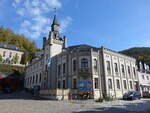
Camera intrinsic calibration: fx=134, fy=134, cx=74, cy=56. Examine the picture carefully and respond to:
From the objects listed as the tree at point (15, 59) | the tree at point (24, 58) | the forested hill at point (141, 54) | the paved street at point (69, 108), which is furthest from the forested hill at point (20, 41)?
the paved street at point (69, 108)

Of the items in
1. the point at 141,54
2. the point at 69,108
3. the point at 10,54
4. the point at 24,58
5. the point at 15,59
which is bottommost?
the point at 69,108

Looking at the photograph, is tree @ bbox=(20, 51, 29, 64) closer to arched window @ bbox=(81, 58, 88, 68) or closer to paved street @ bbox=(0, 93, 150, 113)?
arched window @ bbox=(81, 58, 88, 68)

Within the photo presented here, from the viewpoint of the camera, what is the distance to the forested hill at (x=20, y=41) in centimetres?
6856

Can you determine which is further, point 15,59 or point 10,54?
point 10,54

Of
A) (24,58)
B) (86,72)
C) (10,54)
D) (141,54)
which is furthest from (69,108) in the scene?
(141,54)

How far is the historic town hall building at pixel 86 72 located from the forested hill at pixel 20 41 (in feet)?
120

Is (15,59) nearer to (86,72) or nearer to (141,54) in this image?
(86,72)

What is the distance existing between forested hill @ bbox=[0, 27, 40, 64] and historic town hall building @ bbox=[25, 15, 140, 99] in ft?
120

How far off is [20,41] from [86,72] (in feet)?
195

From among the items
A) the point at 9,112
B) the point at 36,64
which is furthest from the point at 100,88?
the point at 36,64

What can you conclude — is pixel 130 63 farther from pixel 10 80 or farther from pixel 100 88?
pixel 10 80

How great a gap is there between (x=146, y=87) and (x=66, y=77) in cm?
2517

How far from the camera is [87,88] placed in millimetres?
24688

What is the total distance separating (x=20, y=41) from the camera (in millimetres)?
74000
